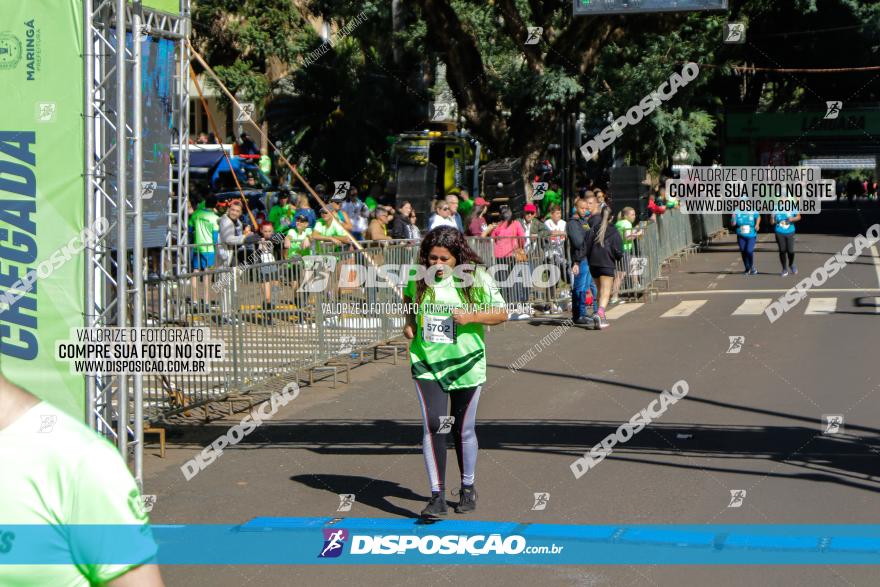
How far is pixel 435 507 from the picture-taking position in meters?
7.44

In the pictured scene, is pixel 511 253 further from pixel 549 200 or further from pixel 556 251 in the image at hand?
pixel 549 200

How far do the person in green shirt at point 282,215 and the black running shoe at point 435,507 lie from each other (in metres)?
15.4

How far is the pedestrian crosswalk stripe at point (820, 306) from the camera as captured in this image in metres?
17.9

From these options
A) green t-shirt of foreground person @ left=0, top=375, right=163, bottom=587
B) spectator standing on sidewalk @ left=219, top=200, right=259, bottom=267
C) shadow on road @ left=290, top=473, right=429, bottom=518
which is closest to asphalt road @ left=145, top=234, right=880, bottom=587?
shadow on road @ left=290, top=473, right=429, bottom=518

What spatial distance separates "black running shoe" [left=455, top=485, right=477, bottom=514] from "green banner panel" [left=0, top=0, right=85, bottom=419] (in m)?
3.02

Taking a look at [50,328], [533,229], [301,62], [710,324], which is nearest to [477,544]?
[50,328]

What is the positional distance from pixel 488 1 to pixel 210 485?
72.1ft

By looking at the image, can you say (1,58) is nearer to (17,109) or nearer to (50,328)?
(17,109)

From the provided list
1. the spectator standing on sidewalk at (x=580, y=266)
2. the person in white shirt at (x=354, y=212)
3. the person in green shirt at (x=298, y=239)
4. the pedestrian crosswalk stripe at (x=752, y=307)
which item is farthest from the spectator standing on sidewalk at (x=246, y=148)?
the spectator standing on sidewalk at (x=580, y=266)

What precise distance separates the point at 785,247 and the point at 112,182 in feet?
57.4

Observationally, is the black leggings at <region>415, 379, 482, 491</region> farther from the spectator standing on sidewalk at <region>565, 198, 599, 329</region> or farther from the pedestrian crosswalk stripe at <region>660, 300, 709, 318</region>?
the pedestrian crosswalk stripe at <region>660, 300, 709, 318</region>

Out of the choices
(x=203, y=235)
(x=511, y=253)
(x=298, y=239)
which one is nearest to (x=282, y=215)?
(x=203, y=235)

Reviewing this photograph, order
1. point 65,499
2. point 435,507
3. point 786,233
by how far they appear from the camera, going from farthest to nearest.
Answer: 1. point 786,233
2. point 435,507
3. point 65,499

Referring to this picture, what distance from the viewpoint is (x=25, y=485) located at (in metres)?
2.48
